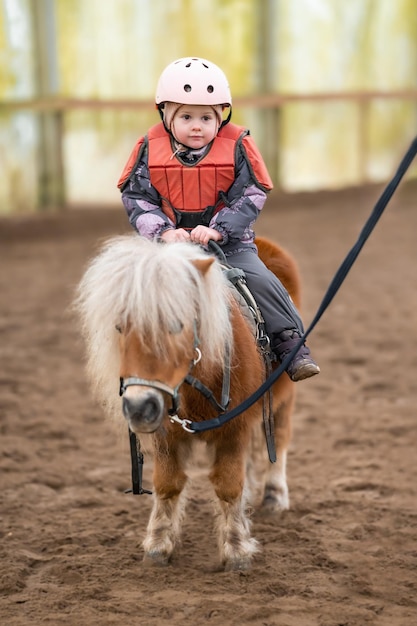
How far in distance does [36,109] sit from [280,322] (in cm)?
823

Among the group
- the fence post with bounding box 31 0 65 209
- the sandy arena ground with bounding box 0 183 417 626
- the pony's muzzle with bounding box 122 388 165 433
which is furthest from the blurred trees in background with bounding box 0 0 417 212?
the pony's muzzle with bounding box 122 388 165 433

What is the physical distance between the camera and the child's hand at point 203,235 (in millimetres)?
3152

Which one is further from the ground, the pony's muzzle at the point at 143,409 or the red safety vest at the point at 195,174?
the red safety vest at the point at 195,174

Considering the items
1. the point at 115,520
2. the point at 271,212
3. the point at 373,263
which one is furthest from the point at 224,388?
the point at 271,212

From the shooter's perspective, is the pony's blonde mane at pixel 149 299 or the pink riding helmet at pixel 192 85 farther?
the pink riding helmet at pixel 192 85

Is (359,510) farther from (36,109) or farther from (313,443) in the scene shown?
(36,109)

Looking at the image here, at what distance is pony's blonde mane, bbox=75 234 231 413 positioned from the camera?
2779mm

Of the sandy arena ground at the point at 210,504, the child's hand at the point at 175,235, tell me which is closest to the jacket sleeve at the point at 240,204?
the child's hand at the point at 175,235

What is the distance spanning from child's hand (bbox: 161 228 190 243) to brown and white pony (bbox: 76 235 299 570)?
11 cm

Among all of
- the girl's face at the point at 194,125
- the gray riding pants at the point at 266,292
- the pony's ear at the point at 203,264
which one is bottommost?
the gray riding pants at the point at 266,292

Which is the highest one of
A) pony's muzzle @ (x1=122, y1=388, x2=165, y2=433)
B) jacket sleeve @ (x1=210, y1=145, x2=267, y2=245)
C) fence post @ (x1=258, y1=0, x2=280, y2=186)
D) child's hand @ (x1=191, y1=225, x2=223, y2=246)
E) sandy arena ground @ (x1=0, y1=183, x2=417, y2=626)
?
fence post @ (x1=258, y1=0, x2=280, y2=186)

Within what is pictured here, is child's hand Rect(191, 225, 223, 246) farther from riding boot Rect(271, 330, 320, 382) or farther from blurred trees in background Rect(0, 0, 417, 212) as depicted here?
blurred trees in background Rect(0, 0, 417, 212)

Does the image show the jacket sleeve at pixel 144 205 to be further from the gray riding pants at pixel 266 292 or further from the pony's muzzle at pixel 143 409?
the pony's muzzle at pixel 143 409

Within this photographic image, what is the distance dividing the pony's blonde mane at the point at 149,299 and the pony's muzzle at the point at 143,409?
0.15m
